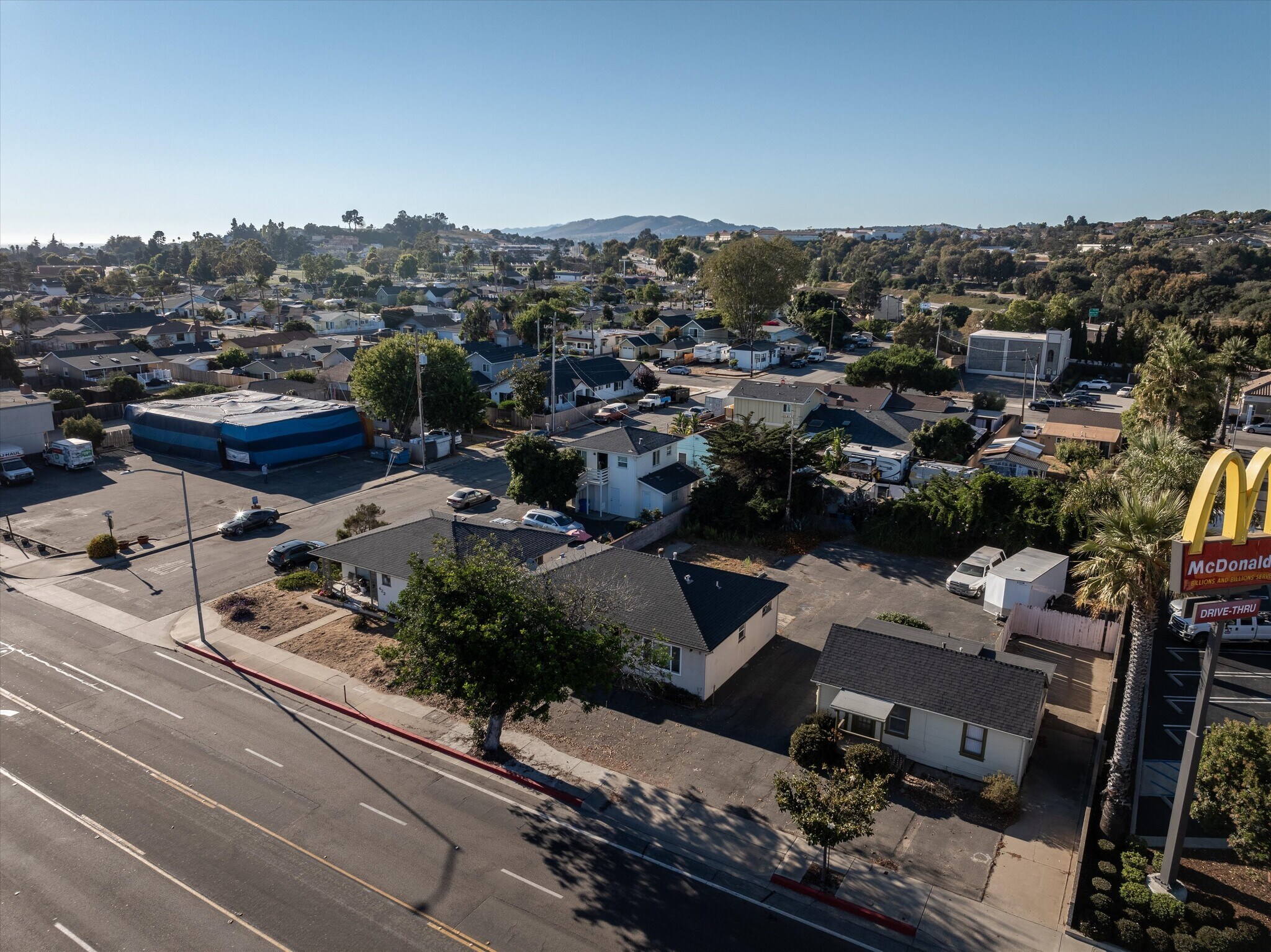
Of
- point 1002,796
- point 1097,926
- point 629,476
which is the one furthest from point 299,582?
point 1097,926

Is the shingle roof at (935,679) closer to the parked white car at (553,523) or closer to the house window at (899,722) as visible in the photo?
the house window at (899,722)

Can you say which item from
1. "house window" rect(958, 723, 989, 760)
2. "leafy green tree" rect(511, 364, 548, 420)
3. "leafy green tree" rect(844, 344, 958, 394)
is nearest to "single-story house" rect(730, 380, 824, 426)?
"leafy green tree" rect(844, 344, 958, 394)

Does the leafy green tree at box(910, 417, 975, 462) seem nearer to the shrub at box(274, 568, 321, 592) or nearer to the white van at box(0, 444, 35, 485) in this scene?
the shrub at box(274, 568, 321, 592)

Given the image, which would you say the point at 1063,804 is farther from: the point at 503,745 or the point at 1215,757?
the point at 503,745

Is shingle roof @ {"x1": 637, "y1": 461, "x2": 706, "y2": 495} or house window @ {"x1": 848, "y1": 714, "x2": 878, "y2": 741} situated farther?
shingle roof @ {"x1": 637, "y1": 461, "x2": 706, "y2": 495}

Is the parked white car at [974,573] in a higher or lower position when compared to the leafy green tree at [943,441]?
lower

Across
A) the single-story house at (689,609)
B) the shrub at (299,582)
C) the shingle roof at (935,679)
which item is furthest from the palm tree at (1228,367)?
the shrub at (299,582)
